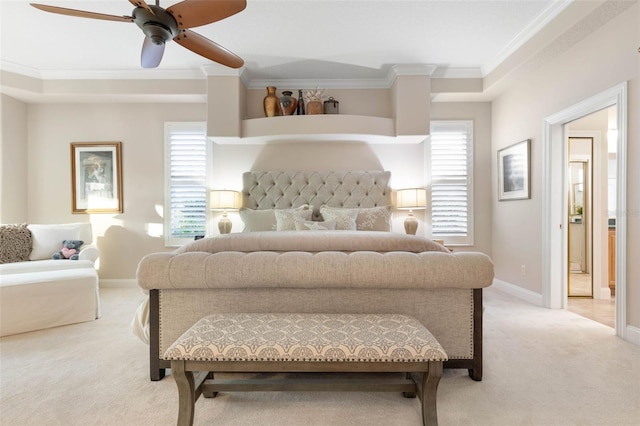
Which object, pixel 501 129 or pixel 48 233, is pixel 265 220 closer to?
pixel 48 233

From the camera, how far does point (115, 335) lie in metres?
2.78

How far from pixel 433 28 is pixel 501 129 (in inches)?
73.8

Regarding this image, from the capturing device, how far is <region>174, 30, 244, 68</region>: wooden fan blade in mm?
2293

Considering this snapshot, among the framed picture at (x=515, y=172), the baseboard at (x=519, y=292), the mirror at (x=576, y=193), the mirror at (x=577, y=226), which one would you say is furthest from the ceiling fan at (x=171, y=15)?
the mirror at (x=576, y=193)

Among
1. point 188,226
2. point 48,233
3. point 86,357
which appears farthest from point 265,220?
point 48,233

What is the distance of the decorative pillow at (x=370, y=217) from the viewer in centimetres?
A: 407

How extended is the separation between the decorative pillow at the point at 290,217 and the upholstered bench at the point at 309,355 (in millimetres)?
2354

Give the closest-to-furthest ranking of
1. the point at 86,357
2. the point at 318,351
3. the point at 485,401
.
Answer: the point at 318,351
the point at 485,401
the point at 86,357

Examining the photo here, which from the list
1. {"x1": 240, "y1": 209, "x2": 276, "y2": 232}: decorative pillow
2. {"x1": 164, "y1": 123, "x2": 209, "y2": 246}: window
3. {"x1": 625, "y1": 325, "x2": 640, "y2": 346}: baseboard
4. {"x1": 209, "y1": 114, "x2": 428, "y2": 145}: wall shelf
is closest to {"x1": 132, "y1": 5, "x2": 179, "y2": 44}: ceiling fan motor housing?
{"x1": 209, "y1": 114, "x2": 428, "y2": 145}: wall shelf

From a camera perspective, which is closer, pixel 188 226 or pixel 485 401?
pixel 485 401

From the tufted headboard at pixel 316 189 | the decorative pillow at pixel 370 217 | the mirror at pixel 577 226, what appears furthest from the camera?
the mirror at pixel 577 226

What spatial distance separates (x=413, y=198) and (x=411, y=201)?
47 millimetres

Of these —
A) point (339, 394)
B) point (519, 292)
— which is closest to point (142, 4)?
point (339, 394)

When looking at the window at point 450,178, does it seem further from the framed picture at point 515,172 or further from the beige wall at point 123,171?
the beige wall at point 123,171
